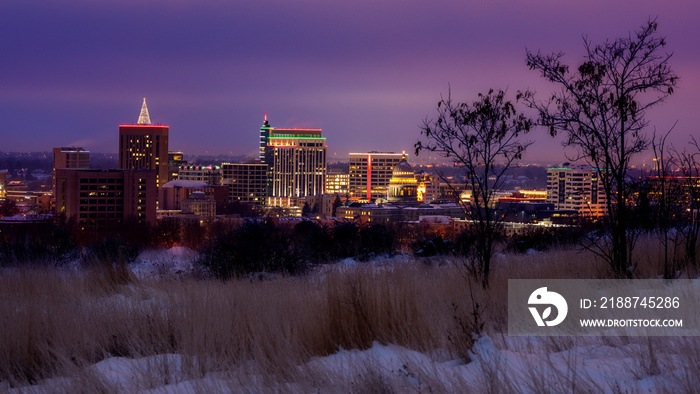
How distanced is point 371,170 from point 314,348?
186 m

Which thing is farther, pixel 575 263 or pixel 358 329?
pixel 575 263

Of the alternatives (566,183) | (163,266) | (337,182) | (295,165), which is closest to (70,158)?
(295,165)

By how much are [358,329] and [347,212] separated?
303 ft

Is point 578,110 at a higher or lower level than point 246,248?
higher

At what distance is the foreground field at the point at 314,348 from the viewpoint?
420cm

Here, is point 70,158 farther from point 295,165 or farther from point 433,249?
point 433,249

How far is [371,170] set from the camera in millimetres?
191125

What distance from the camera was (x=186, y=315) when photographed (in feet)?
19.2

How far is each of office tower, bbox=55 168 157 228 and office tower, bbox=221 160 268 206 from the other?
9455cm

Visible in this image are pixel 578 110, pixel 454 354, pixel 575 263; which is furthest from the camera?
pixel 578 110

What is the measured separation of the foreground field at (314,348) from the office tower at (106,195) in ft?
225

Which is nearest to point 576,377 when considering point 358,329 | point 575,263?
point 358,329

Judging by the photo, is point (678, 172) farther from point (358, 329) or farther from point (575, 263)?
point (358, 329)

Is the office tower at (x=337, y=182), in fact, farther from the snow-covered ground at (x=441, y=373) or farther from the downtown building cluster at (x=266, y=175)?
the snow-covered ground at (x=441, y=373)
